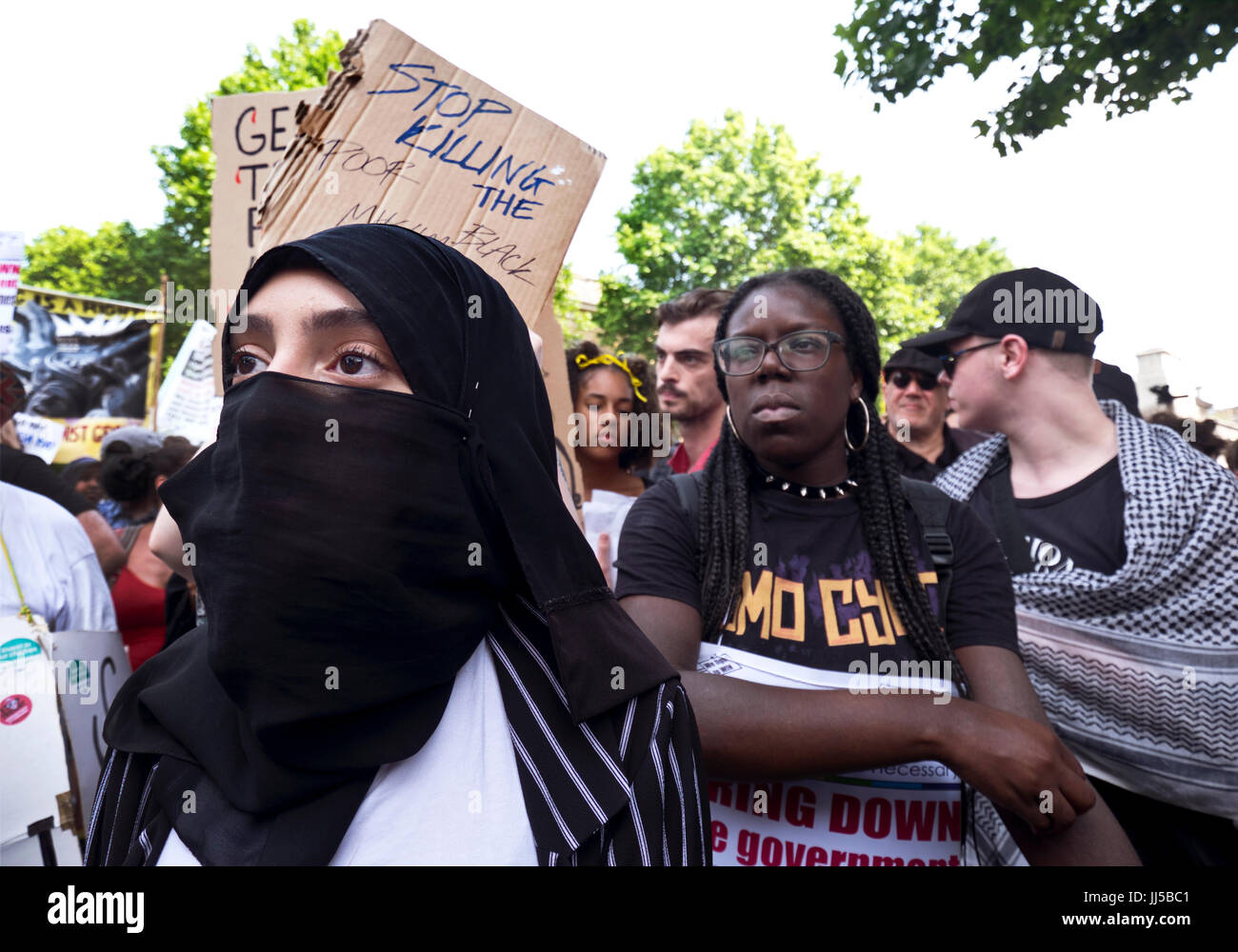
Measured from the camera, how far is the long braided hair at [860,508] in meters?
1.81

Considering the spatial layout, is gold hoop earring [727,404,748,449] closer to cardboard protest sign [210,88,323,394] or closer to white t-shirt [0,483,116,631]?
cardboard protest sign [210,88,323,394]

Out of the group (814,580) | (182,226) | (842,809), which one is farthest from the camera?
(182,226)

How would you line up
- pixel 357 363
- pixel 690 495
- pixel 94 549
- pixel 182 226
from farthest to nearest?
pixel 182 226, pixel 94 549, pixel 690 495, pixel 357 363

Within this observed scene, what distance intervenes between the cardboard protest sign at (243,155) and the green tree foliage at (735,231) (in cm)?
2094

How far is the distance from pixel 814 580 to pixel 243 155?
1917mm

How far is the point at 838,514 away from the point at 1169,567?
42.9 inches

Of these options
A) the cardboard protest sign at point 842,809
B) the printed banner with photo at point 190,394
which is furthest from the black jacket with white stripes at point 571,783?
the printed banner with photo at point 190,394

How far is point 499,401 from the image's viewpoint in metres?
1.30

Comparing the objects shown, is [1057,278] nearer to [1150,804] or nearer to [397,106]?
[1150,804]

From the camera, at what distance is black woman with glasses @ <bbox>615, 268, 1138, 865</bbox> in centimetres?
157

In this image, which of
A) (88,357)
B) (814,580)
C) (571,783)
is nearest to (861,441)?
(814,580)

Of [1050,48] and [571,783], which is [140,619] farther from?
[1050,48]

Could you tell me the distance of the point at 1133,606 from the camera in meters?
2.47
